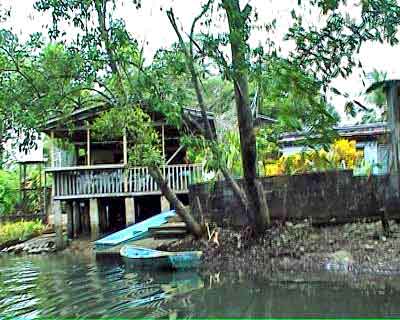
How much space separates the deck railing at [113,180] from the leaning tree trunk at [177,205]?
4568 mm

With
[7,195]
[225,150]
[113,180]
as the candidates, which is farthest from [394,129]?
[7,195]

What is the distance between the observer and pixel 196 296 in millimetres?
7898

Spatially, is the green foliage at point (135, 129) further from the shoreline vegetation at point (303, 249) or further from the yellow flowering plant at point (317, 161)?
the yellow flowering plant at point (317, 161)

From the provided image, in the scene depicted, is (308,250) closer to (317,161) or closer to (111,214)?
(317,161)

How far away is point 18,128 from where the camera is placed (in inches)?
428

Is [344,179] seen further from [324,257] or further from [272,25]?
[272,25]

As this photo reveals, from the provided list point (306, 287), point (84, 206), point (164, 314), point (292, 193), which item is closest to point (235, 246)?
point (292, 193)

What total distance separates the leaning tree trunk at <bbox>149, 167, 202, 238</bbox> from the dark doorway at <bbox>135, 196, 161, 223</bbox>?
25.8 ft

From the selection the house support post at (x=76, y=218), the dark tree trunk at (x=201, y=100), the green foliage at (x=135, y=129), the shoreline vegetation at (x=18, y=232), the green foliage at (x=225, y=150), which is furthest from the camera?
the shoreline vegetation at (x=18, y=232)

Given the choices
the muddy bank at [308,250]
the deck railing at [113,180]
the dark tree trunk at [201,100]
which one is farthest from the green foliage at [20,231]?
A: the dark tree trunk at [201,100]

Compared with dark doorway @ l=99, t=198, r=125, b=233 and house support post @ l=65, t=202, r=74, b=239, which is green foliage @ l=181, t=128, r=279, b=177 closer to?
dark doorway @ l=99, t=198, r=125, b=233

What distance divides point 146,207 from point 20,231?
496cm

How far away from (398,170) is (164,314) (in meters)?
5.57

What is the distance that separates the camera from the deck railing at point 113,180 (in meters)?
17.7
